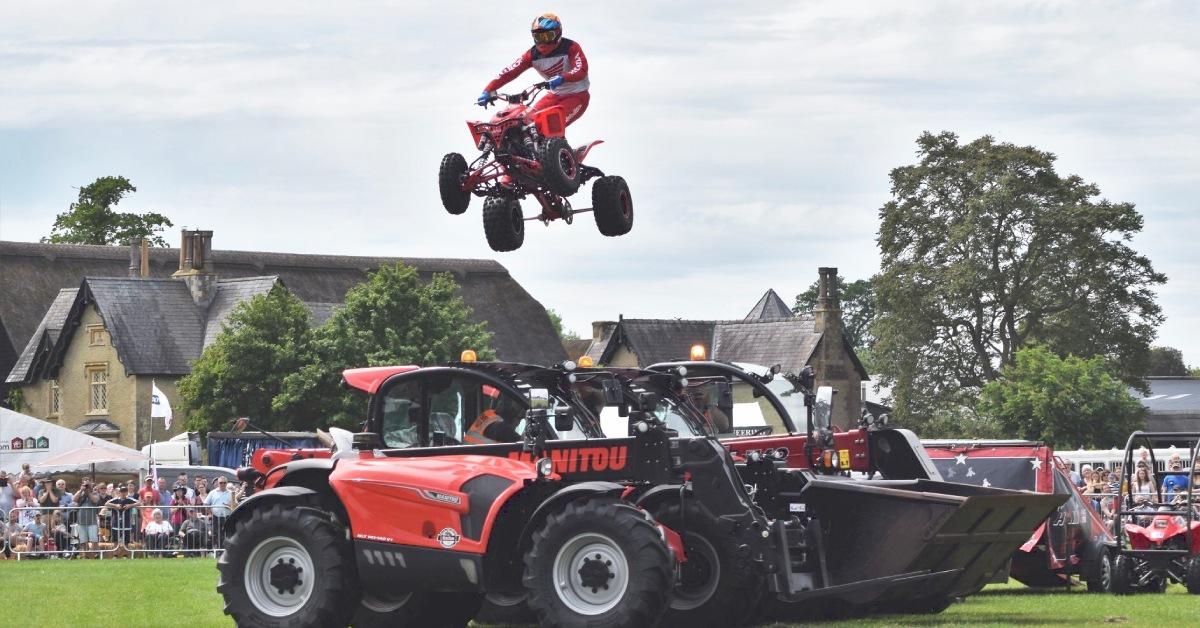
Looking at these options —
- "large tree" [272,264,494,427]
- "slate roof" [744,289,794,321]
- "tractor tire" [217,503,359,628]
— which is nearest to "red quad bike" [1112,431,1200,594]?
"tractor tire" [217,503,359,628]

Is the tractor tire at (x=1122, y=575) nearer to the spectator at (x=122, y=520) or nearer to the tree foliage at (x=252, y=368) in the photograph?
the spectator at (x=122, y=520)

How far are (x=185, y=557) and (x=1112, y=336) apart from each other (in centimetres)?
4849

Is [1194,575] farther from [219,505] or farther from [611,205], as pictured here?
[219,505]

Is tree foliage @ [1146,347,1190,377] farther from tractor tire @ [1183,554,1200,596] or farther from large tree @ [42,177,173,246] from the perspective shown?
tractor tire @ [1183,554,1200,596]

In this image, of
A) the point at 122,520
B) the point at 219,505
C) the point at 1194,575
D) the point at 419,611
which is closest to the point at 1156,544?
the point at 1194,575

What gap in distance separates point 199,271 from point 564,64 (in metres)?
64.4

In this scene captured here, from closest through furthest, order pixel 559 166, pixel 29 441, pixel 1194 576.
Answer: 1. pixel 559 166
2. pixel 1194 576
3. pixel 29 441

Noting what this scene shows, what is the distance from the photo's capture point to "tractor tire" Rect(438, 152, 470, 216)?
20.5 metres

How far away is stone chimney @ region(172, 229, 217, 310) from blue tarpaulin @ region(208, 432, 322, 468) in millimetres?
31772

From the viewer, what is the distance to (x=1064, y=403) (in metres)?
68.2

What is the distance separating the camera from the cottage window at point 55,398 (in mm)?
80375

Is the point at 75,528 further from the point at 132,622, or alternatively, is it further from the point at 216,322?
the point at 216,322

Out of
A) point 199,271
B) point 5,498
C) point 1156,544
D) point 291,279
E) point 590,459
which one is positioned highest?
point 291,279

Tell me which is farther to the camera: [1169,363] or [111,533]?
[1169,363]
